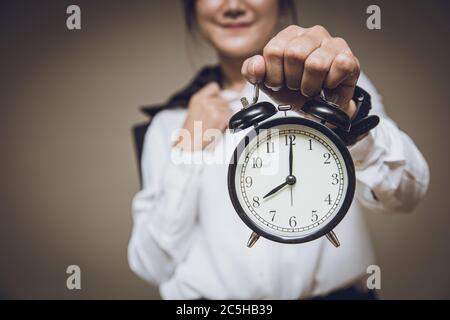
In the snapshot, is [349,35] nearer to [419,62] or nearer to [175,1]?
[419,62]

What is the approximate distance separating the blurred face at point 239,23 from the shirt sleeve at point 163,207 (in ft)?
1.01

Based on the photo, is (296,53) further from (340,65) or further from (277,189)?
(277,189)

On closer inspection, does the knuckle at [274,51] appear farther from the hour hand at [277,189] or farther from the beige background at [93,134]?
the beige background at [93,134]

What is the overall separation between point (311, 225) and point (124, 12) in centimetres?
125

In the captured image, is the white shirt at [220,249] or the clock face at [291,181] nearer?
the clock face at [291,181]

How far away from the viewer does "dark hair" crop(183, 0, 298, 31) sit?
156 centimetres

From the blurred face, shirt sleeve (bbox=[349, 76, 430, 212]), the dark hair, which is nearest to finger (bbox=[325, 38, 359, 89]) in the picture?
shirt sleeve (bbox=[349, 76, 430, 212])

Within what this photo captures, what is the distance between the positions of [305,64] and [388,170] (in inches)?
16.0

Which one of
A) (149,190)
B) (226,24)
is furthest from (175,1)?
(149,190)

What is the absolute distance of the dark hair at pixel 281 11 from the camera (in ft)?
5.12

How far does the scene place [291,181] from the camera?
94cm

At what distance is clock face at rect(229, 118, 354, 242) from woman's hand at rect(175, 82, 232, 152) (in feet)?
1.56

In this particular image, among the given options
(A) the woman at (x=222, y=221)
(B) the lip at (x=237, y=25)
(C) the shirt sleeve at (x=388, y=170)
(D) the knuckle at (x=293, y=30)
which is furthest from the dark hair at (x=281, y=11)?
(D) the knuckle at (x=293, y=30)

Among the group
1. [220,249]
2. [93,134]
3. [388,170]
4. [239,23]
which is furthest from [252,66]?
[93,134]
